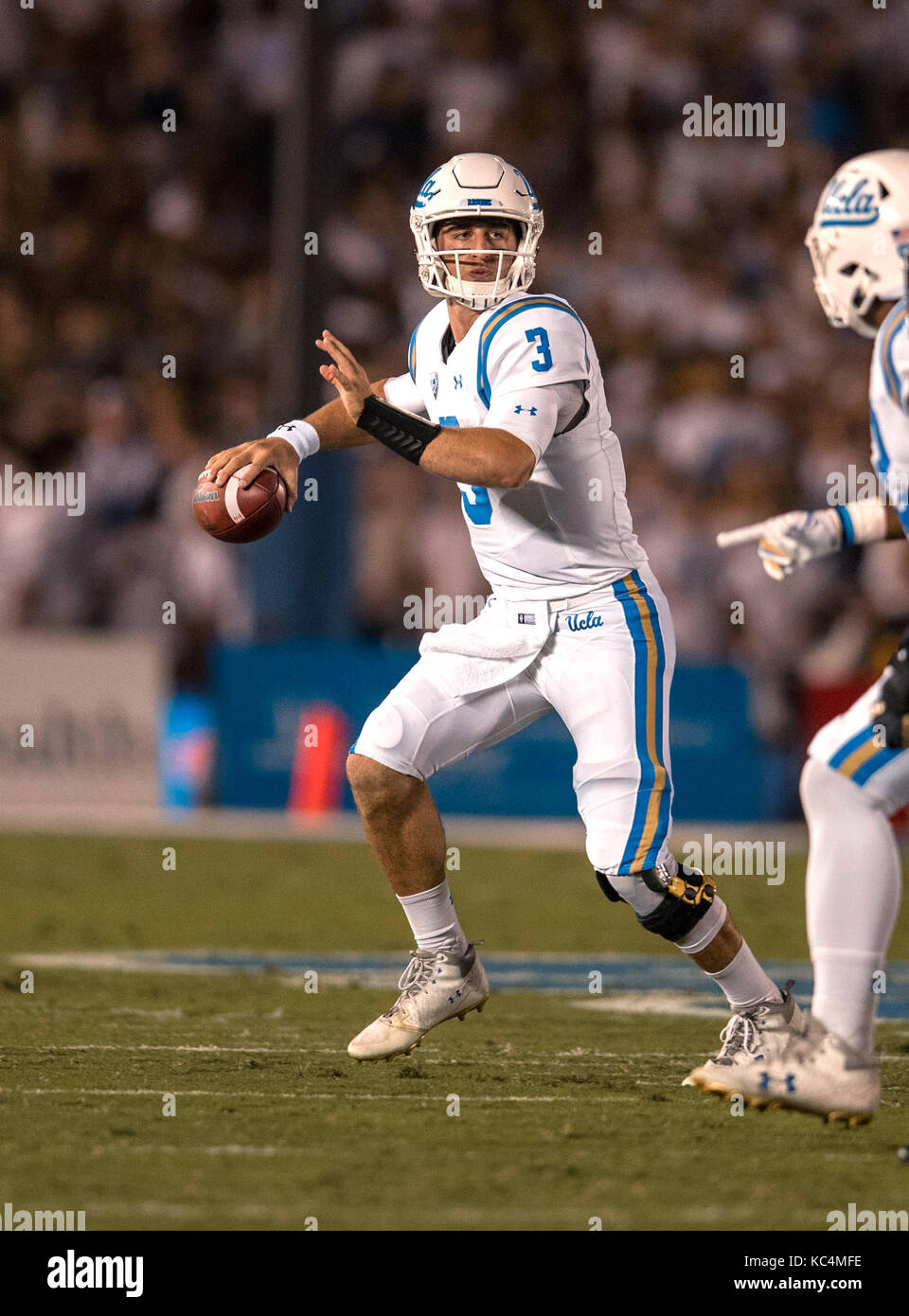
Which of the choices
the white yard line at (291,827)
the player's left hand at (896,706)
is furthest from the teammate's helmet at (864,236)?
the white yard line at (291,827)

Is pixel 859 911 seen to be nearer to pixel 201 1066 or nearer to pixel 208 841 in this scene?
pixel 201 1066

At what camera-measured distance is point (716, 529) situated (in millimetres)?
12141

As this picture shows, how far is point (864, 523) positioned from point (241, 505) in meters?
1.70

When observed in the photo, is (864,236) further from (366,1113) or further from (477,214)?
(366,1113)

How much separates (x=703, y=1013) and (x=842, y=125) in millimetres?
10483

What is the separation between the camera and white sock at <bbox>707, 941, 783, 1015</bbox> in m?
5.14

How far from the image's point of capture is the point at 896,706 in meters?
4.25

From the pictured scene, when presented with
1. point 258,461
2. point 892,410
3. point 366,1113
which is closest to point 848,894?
point 892,410

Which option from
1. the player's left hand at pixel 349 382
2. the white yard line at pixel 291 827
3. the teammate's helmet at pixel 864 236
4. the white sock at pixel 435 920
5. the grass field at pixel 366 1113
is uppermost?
the teammate's helmet at pixel 864 236

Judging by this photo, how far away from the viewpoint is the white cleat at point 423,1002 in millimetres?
5344

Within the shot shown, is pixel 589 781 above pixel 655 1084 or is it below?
above

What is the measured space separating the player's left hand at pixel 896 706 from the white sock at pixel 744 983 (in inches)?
39.7

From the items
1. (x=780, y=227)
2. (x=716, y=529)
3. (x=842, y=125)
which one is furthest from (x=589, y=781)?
(x=842, y=125)

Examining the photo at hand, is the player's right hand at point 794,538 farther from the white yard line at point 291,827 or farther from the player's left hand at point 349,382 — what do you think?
the white yard line at point 291,827
